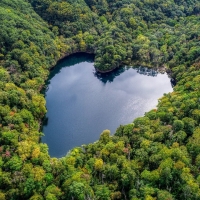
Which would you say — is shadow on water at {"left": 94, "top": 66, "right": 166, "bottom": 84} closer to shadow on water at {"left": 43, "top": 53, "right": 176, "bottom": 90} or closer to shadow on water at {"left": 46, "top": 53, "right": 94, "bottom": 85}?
shadow on water at {"left": 43, "top": 53, "right": 176, "bottom": 90}

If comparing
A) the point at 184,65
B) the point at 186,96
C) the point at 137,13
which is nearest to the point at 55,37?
the point at 137,13

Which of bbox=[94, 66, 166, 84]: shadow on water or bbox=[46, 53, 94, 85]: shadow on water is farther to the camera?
bbox=[46, 53, 94, 85]: shadow on water

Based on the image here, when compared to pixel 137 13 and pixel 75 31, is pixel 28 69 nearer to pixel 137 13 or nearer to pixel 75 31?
pixel 75 31

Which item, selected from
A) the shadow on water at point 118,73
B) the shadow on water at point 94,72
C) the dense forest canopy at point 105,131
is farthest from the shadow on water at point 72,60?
the shadow on water at point 118,73

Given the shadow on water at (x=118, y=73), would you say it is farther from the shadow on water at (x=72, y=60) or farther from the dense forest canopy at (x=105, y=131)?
the shadow on water at (x=72, y=60)

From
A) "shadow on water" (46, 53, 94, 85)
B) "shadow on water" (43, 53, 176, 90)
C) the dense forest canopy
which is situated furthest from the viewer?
"shadow on water" (46, 53, 94, 85)

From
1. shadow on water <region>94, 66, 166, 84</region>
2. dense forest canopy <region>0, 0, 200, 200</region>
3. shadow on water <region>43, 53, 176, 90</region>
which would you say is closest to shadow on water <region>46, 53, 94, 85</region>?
shadow on water <region>43, 53, 176, 90</region>

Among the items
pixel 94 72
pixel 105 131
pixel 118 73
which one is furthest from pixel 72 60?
pixel 105 131

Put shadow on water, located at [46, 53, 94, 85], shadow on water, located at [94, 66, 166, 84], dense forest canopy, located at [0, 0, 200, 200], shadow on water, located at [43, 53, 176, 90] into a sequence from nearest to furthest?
dense forest canopy, located at [0, 0, 200, 200] < shadow on water, located at [94, 66, 166, 84] < shadow on water, located at [43, 53, 176, 90] < shadow on water, located at [46, 53, 94, 85]
